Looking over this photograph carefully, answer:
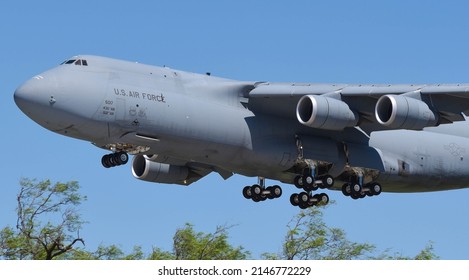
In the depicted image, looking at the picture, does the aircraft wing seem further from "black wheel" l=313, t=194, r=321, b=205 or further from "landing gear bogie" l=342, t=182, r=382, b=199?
"black wheel" l=313, t=194, r=321, b=205

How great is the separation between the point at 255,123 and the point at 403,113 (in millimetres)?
4576

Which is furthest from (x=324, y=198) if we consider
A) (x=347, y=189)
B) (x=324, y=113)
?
(x=324, y=113)

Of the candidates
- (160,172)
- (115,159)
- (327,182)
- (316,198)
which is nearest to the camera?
(115,159)

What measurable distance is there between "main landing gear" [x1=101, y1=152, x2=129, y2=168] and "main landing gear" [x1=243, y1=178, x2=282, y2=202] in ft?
16.4

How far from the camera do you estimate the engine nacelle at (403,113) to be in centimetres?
3472

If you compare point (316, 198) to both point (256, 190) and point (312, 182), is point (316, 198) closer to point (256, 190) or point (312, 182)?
point (312, 182)

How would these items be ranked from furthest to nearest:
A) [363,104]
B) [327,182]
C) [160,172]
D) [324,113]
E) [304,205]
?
[160,172]
[304,205]
[327,182]
[363,104]
[324,113]

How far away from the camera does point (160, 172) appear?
132 ft

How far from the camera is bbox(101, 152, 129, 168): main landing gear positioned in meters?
35.3

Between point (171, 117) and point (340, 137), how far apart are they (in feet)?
19.9

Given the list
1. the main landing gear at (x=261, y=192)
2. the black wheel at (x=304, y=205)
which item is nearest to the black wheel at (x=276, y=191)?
the main landing gear at (x=261, y=192)

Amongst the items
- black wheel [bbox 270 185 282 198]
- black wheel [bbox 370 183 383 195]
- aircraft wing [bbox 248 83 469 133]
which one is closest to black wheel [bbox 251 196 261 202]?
black wheel [bbox 270 185 282 198]

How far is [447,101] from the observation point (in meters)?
36.1

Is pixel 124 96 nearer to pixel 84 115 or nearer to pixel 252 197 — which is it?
pixel 84 115
